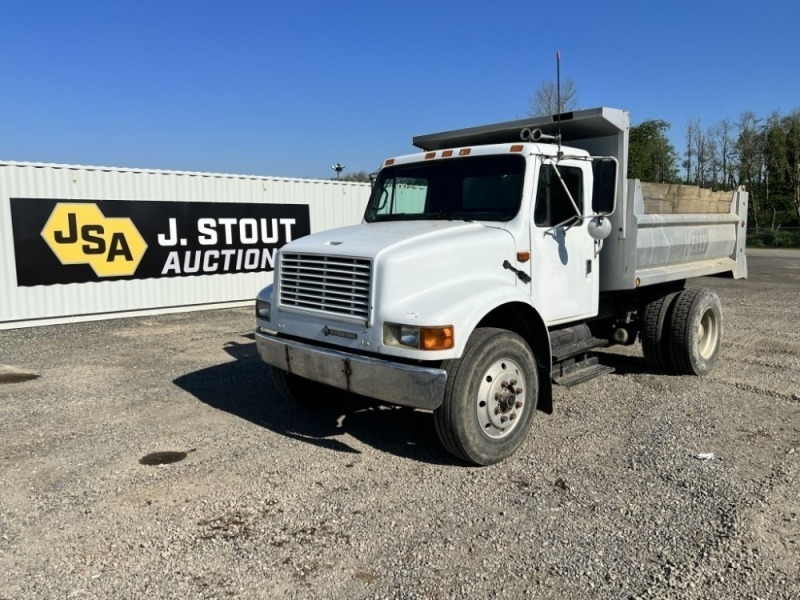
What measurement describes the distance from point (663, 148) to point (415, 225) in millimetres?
38365

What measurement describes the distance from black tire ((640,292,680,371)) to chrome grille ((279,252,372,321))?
4041 millimetres

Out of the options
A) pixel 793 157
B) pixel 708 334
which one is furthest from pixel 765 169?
pixel 708 334

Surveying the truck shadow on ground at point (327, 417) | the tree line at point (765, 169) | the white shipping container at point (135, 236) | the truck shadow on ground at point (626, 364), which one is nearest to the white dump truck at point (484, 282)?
the truck shadow on ground at point (327, 417)

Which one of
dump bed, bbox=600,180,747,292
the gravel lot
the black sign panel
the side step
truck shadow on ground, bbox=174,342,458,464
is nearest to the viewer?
the gravel lot

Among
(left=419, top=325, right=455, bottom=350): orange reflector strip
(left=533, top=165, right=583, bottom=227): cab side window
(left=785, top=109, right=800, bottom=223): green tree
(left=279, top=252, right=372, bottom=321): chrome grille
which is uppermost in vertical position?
(left=785, top=109, right=800, bottom=223): green tree

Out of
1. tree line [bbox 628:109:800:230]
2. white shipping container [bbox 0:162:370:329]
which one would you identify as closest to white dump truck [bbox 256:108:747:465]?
white shipping container [bbox 0:162:370:329]

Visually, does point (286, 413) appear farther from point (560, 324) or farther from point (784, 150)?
Answer: point (784, 150)

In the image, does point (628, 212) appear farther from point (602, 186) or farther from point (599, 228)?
point (599, 228)

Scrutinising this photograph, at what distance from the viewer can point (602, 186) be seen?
579cm

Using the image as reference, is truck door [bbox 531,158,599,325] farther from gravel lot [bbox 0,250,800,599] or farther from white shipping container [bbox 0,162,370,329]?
white shipping container [bbox 0,162,370,329]

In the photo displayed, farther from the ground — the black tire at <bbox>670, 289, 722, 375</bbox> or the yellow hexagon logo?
the yellow hexagon logo

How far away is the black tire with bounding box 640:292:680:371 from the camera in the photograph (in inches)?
278

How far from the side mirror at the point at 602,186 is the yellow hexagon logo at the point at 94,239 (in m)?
9.87

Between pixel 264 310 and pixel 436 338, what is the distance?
1830mm
